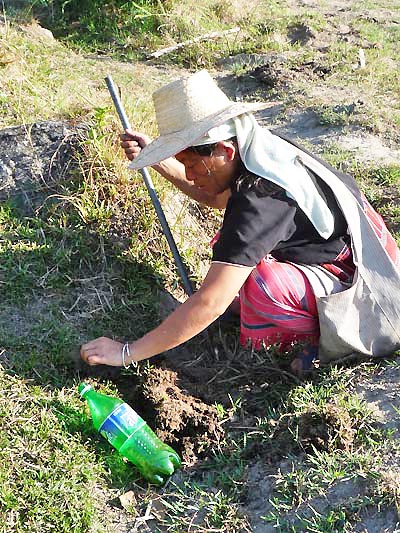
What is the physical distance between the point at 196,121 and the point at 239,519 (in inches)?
56.9

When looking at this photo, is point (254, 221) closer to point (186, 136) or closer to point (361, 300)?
point (186, 136)

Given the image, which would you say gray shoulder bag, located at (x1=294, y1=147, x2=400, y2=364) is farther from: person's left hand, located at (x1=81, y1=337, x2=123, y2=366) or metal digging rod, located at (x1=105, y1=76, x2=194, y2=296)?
person's left hand, located at (x1=81, y1=337, x2=123, y2=366)

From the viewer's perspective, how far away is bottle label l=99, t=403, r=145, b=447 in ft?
8.85

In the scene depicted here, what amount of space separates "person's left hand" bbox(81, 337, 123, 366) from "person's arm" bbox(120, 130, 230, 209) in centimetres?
83

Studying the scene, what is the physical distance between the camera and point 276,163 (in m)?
2.70

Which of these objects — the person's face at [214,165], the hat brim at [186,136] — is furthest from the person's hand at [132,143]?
the person's face at [214,165]

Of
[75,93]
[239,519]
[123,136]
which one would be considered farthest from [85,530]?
[75,93]

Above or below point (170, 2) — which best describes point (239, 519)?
below

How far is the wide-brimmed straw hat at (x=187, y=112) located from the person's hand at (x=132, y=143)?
0.49 metres

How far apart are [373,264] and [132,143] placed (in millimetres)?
1212

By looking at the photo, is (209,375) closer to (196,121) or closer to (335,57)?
(196,121)

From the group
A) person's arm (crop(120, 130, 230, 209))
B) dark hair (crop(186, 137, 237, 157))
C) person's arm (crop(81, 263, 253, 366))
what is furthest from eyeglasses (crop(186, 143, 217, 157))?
person's arm (crop(120, 130, 230, 209))

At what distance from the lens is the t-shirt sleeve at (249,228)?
101 inches

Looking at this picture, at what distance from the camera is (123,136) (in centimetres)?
329
